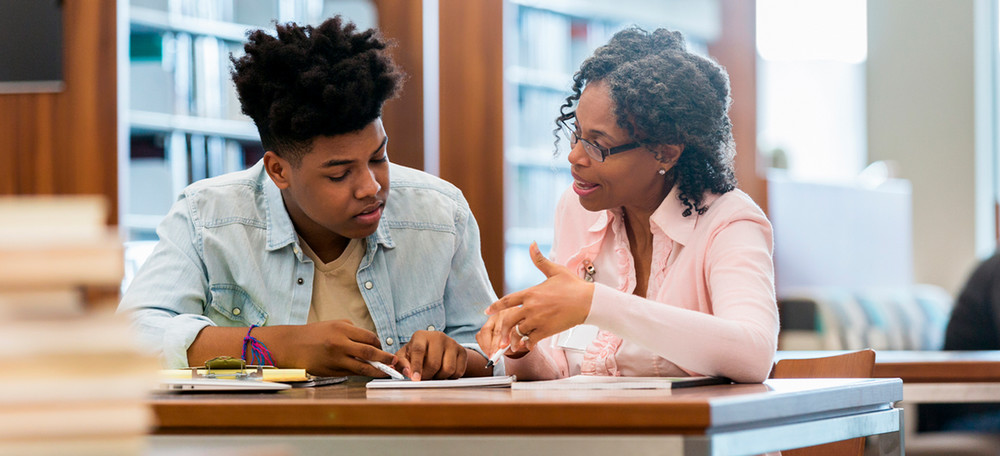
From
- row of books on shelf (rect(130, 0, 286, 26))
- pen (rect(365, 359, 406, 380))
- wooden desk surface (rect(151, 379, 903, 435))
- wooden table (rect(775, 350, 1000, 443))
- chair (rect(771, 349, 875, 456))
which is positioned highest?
row of books on shelf (rect(130, 0, 286, 26))

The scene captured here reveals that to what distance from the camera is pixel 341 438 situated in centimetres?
96

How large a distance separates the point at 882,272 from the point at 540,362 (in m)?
4.59

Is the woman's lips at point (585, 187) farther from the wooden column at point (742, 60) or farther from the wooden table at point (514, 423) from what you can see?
the wooden column at point (742, 60)

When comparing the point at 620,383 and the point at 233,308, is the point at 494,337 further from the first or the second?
the point at 233,308

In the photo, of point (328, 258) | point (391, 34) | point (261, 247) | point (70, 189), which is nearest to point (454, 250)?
point (328, 258)

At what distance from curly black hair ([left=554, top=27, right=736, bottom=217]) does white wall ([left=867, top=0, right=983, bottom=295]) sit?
5103 millimetres

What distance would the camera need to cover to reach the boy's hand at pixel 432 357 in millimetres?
1521

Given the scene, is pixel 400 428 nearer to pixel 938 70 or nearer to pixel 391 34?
pixel 391 34

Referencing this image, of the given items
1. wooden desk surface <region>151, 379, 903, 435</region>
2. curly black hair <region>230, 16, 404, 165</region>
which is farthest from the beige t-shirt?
wooden desk surface <region>151, 379, 903, 435</region>

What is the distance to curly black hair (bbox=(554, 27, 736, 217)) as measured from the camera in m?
1.62

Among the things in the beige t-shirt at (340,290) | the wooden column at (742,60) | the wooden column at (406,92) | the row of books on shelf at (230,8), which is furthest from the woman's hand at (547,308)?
the wooden column at (742,60)

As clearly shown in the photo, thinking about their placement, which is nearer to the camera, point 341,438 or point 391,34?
point 341,438

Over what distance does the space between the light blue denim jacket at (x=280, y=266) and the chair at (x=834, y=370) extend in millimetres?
546

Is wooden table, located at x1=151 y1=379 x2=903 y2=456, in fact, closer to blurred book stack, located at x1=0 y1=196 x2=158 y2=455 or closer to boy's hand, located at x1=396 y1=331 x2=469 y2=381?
boy's hand, located at x1=396 y1=331 x2=469 y2=381
